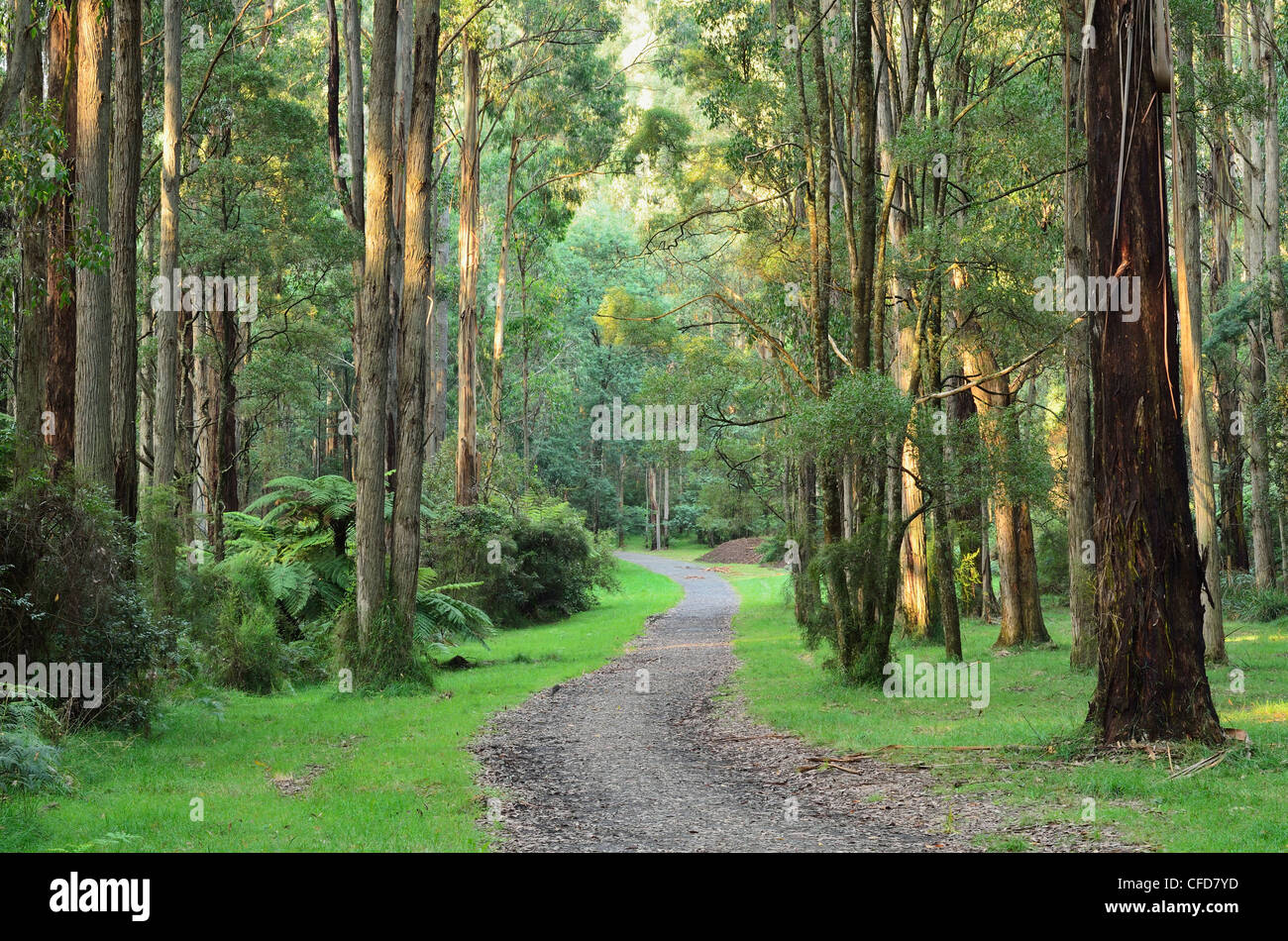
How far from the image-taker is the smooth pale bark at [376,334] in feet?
45.5

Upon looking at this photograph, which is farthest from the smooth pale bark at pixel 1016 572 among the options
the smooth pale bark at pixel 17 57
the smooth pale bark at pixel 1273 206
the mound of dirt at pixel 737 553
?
the mound of dirt at pixel 737 553

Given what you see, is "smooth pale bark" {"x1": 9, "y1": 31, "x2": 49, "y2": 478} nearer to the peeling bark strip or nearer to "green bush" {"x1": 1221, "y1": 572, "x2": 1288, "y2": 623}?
the peeling bark strip

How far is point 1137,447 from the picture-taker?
864 cm

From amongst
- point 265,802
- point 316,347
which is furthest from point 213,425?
point 265,802

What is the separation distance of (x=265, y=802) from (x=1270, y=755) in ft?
24.1

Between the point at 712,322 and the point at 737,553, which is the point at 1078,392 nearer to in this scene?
the point at 712,322

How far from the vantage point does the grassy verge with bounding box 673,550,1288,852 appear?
6523 mm

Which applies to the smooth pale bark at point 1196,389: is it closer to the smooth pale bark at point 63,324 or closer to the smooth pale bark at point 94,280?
the smooth pale bark at point 94,280

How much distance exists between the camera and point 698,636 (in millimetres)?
21984

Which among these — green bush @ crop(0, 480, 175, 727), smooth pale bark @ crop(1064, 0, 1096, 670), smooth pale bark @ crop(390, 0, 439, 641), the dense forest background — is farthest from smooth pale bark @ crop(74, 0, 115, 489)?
smooth pale bark @ crop(1064, 0, 1096, 670)

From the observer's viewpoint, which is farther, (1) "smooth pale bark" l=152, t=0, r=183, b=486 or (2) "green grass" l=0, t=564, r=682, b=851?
(1) "smooth pale bark" l=152, t=0, r=183, b=486

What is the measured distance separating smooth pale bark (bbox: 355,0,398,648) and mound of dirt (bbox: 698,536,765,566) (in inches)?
1619

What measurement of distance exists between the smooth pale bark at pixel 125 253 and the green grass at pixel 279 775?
2946 millimetres
